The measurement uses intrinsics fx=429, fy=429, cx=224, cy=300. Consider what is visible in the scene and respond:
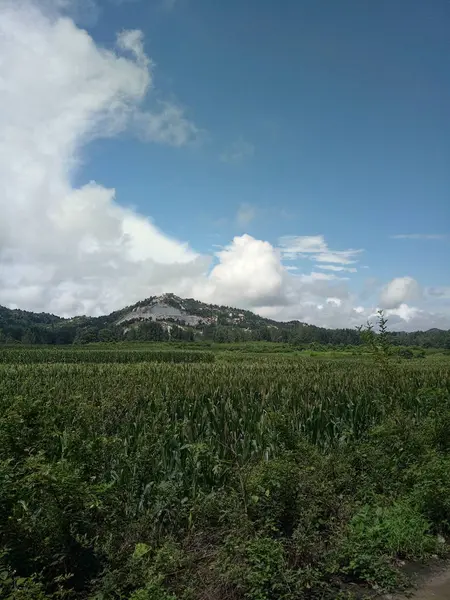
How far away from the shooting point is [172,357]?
54.4 m

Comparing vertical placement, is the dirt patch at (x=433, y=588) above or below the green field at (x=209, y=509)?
below

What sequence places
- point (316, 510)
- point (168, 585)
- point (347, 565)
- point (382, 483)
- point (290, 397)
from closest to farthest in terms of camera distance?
point (168, 585) → point (347, 565) → point (316, 510) → point (382, 483) → point (290, 397)

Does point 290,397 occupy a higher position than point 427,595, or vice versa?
point 290,397

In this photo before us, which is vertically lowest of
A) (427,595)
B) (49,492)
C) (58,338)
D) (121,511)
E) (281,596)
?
(427,595)

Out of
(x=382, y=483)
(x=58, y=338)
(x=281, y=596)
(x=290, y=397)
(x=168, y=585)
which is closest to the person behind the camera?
(x=281, y=596)

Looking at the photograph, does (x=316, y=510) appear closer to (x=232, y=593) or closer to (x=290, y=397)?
(x=232, y=593)

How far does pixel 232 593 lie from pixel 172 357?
5107 cm

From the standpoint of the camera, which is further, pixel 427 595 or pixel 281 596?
pixel 427 595

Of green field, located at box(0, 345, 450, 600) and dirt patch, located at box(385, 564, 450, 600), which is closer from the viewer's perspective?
green field, located at box(0, 345, 450, 600)

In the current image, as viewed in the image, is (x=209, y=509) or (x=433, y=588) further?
(x=209, y=509)

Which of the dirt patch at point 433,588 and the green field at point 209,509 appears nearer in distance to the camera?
the green field at point 209,509

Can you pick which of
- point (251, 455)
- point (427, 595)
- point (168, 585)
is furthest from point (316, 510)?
point (251, 455)

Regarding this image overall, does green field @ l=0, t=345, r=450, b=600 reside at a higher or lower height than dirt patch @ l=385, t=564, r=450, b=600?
higher

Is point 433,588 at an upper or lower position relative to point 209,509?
lower
